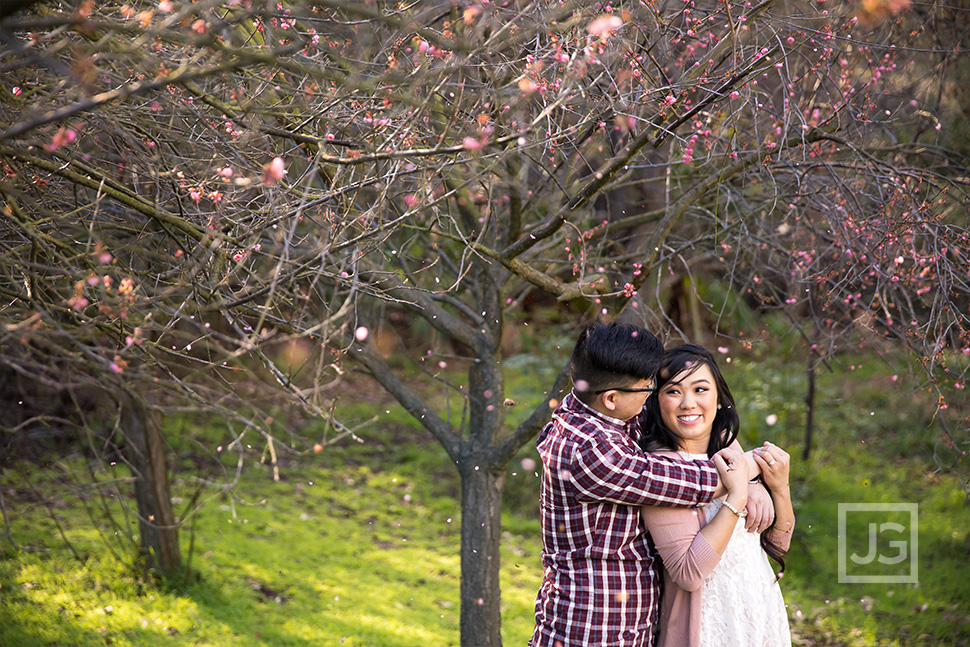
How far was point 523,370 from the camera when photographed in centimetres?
854

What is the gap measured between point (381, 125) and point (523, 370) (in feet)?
19.7

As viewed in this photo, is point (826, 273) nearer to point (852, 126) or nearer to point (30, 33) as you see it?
point (852, 126)

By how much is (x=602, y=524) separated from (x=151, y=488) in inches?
138

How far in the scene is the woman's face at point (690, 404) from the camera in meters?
2.39

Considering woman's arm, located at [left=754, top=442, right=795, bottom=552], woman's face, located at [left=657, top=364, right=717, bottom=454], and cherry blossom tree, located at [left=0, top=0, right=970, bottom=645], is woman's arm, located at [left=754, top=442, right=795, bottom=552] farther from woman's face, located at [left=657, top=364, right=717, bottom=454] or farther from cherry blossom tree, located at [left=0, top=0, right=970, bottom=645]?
cherry blossom tree, located at [left=0, top=0, right=970, bottom=645]

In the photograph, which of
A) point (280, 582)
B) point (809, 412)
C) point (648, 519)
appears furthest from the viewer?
point (809, 412)

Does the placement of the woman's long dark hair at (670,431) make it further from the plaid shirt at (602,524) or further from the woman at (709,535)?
the plaid shirt at (602,524)

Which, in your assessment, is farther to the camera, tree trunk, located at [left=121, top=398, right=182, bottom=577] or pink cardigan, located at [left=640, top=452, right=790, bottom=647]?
tree trunk, located at [left=121, top=398, right=182, bottom=577]

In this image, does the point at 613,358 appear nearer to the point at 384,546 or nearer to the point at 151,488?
the point at 151,488

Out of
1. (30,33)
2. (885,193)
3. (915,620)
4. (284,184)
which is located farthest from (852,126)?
(915,620)

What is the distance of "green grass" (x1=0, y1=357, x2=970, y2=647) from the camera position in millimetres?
4570

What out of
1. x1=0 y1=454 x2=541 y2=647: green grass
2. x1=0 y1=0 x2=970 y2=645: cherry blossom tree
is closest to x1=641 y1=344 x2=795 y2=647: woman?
x1=0 y1=0 x2=970 y2=645: cherry blossom tree

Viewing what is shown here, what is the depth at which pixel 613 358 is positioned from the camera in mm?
2227

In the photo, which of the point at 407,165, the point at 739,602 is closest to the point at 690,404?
the point at 739,602
